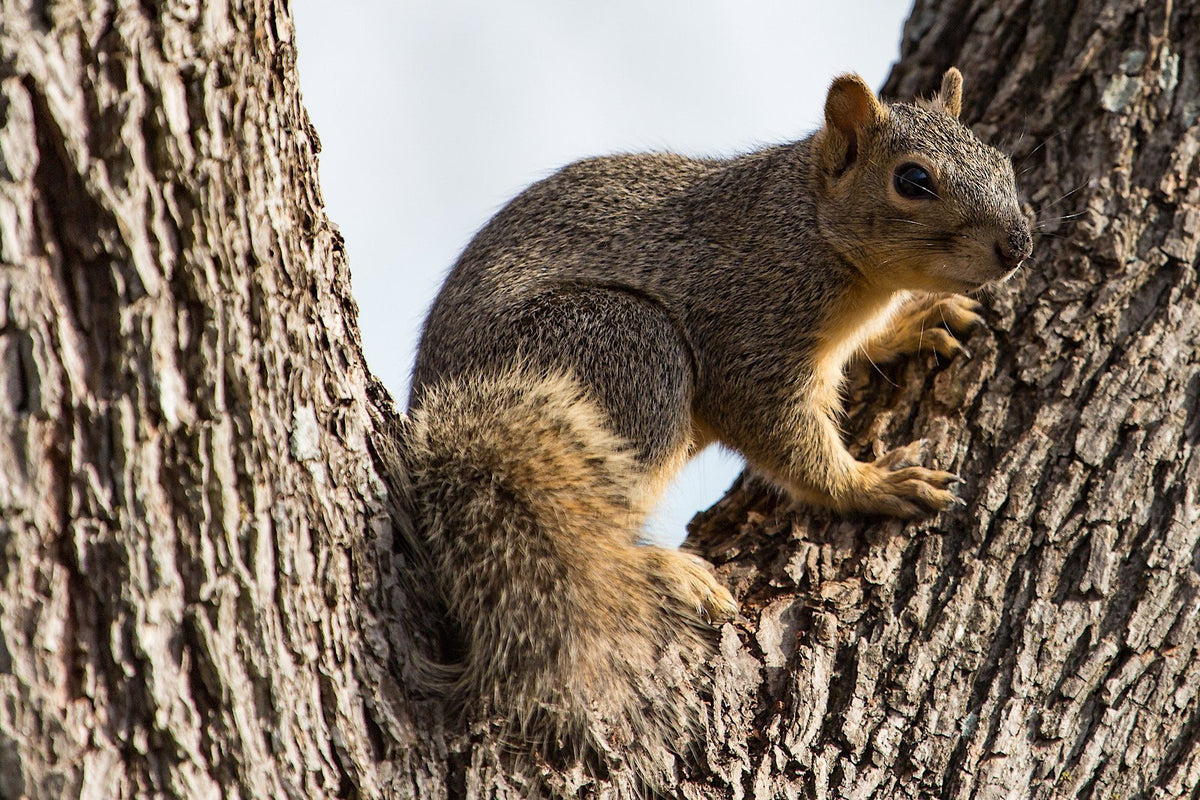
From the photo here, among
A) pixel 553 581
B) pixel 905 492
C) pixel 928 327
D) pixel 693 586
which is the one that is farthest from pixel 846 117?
pixel 553 581

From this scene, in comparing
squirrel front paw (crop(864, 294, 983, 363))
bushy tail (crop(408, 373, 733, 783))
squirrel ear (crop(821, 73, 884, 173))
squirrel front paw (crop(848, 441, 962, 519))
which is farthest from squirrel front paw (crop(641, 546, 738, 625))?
squirrel ear (crop(821, 73, 884, 173))

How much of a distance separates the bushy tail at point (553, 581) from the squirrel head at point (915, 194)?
4.34 ft

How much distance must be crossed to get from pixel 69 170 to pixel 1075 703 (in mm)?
2672

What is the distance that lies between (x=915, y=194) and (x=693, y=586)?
1.65 m

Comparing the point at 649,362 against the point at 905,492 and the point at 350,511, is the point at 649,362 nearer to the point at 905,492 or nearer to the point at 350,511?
the point at 905,492

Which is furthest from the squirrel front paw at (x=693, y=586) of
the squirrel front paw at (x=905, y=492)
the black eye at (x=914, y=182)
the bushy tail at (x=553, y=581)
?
the black eye at (x=914, y=182)

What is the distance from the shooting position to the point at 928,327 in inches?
161

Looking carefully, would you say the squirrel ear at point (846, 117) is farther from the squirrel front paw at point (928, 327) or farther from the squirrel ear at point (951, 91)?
the squirrel front paw at point (928, 327)

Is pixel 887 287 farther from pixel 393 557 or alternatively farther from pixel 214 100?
pixel 214 100

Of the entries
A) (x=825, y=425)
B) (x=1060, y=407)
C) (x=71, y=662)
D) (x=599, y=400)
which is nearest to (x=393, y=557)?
(x=71, y=662)

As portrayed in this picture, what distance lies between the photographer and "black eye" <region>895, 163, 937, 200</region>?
370 centimetres

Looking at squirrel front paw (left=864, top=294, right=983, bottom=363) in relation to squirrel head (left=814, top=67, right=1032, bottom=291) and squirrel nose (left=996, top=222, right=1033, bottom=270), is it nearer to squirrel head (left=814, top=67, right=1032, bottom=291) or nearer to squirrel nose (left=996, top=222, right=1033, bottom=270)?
squirrel head (left=814, top=67, right=1032, bottom=291)

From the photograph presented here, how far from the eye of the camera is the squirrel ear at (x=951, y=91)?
4.05 metres

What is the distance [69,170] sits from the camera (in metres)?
1.81
